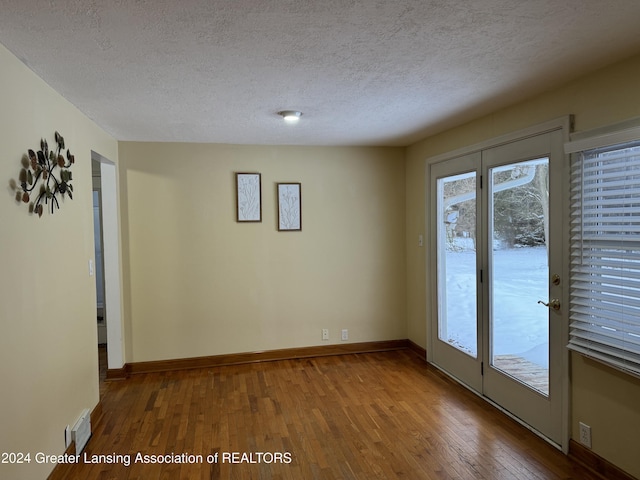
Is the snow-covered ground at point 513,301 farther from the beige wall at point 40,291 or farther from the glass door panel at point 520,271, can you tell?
the beige wall at point 40,291

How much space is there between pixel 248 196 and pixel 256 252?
23.9 inches

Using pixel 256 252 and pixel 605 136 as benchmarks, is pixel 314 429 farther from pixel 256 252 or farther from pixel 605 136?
pixel 605 136

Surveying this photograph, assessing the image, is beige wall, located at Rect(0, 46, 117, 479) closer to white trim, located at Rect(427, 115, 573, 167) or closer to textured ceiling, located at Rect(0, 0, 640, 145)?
textured ceiling, located at Rect(0, 0, 640, 145)

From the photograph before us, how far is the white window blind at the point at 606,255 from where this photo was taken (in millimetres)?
2168

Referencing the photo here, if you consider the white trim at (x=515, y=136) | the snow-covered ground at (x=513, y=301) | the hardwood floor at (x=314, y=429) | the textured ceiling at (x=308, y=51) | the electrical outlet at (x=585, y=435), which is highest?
the textured ceiling at (x=308, y=51)

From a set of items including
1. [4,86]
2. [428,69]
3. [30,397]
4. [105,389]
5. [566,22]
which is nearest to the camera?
[566,22]

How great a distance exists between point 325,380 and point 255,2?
3283mm

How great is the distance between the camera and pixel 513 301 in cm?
313

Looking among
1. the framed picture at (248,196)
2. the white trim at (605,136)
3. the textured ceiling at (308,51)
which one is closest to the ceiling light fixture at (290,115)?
the textured ceiling at (308,51)

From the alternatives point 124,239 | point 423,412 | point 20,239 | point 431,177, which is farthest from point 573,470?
point 124,239

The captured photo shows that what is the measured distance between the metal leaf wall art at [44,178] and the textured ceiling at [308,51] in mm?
413

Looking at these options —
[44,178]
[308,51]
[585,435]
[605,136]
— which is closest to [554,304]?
[585,435]

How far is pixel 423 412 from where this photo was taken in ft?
10.7

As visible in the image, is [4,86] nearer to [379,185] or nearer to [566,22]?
[566,22]
